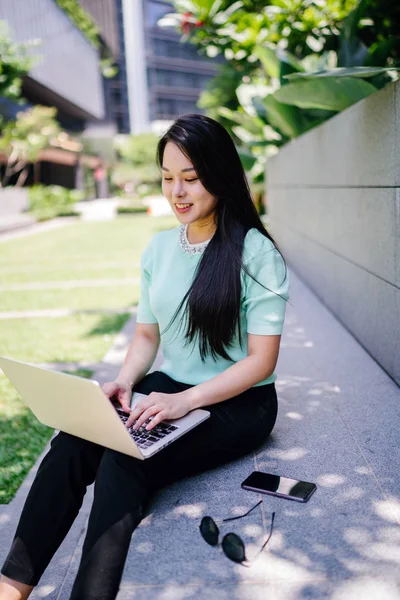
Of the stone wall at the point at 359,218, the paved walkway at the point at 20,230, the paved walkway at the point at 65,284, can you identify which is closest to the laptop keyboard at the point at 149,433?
the stone wall at the point at 359,218

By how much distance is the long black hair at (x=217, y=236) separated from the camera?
2.29 meters

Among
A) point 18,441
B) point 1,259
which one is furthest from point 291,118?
point 1,259

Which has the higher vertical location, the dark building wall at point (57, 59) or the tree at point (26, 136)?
the dark building wall at point (57, 59)

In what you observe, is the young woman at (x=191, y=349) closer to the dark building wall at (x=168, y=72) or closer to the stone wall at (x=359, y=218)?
the stone wall at (x=359, y=218)

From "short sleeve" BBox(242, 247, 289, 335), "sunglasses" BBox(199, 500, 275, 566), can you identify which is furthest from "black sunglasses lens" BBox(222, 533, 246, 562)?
"short sleeve" BBox(242, 247, 289, 335)

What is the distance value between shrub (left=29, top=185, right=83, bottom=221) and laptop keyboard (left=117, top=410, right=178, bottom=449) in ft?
81.1

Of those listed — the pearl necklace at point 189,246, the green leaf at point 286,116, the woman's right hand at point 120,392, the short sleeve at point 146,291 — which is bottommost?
the woman's right hand at point 120,392

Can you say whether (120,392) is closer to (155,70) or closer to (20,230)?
(20,230)

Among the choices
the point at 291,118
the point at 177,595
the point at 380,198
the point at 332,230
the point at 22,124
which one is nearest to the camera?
the point at 177,595

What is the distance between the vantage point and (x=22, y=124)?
25797 millimetres

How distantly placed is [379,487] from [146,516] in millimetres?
822

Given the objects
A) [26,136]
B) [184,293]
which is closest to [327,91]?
[184,293]

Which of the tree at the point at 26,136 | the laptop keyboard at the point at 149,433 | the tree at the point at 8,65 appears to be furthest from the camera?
the tree at the point at 26,136

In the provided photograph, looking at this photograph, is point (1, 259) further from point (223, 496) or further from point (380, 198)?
point (223, 496)
